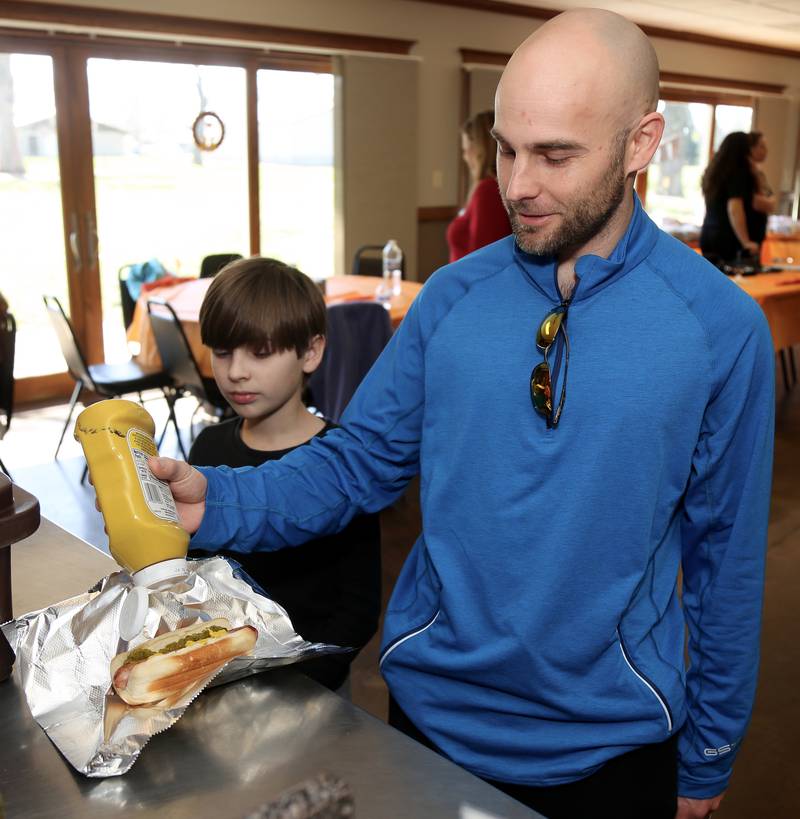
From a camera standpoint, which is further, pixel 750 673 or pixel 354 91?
pixel 354 91

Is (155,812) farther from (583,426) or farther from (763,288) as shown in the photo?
(763,288)

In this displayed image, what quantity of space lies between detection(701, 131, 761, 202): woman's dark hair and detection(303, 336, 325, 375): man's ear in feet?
14.2

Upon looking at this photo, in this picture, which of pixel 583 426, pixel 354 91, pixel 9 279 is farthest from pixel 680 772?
pixel 354 91

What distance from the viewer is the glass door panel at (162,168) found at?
18.5 ft

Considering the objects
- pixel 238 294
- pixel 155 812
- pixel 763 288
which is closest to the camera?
pixel 155 812

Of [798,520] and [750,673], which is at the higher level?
[750,673]

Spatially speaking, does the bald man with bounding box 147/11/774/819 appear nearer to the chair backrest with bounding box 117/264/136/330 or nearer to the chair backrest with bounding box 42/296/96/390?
the chair backrest with bounding box 42/296/96/390

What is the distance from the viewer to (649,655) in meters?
1.02

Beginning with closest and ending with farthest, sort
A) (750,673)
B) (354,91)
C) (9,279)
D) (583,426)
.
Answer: (583,426) → (750,673) → (9,279) → (354,91)

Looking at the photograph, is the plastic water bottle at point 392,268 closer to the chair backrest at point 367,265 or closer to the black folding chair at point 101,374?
the chair backrest at point 367,265

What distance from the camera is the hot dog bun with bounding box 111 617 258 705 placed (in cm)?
79

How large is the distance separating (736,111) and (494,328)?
1086 centimetres

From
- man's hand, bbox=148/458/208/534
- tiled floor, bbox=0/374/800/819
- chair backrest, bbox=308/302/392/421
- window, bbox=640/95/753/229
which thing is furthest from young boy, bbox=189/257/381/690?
window, bbox=640/95/753/229

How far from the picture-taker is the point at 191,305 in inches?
166
